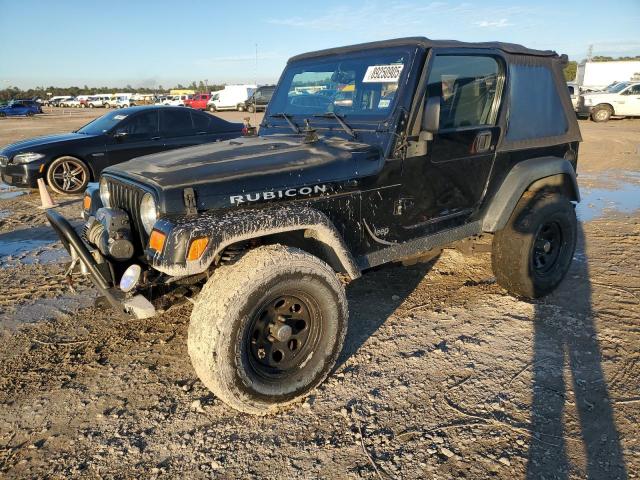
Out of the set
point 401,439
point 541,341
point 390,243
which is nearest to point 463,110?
point 390,243

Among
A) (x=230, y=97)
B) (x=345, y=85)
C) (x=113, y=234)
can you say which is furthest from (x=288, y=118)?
(x=230, y=97)

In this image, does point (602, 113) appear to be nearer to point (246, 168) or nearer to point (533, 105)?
point (533, 105)

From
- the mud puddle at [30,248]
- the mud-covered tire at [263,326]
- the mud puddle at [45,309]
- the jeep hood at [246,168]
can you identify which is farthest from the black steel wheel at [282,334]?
the mud puddle at [30,248]

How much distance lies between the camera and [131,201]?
2.89 meters

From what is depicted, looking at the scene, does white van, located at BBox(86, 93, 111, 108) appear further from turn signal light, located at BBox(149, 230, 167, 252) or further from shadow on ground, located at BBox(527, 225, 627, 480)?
shadow on ground, located at BBox(527, 225, 627, 480)

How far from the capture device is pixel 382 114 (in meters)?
3.21

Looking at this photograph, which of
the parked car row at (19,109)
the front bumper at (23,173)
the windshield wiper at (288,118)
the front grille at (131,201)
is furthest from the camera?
the parked car row at (19,109)

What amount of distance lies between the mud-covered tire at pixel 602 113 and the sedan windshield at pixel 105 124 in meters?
20.5

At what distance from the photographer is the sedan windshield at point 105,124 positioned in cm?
858

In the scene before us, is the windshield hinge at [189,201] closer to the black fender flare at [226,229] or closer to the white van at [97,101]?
the black fender flare at [226,229]

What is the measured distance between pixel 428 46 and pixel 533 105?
135 cm

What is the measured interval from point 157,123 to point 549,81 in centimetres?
676

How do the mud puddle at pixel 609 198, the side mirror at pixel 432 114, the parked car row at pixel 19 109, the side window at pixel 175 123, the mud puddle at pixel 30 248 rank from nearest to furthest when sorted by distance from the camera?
the side mirror at pixel 432 114
the mud puddle at pixel 30 248
the mud puddle at pixel 609 198
the side window at pixel 175 123
the parked car row at pixel 19 109

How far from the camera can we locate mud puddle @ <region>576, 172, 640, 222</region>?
7.01m
